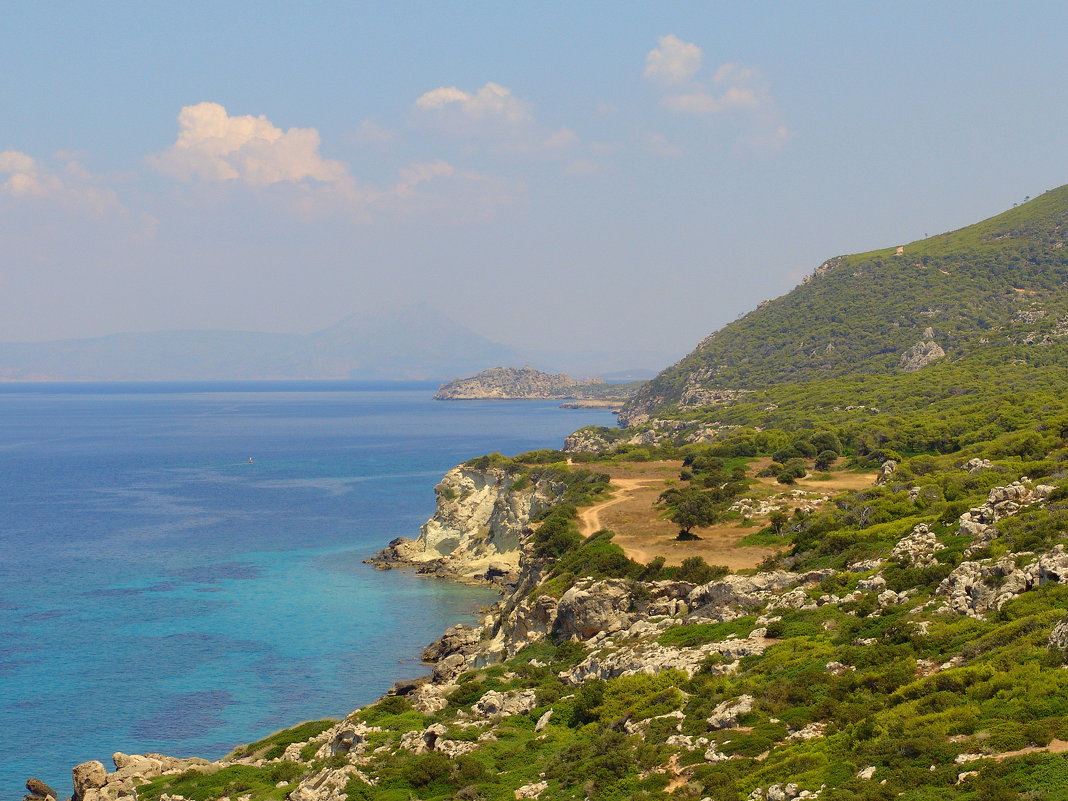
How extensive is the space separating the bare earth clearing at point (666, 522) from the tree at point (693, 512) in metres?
0.55

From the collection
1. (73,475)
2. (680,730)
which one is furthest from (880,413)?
(73,475)

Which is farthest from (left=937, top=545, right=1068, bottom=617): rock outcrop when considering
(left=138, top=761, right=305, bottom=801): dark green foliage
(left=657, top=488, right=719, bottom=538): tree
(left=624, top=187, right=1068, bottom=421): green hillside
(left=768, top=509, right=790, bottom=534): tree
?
(left=624, top=187, right=1068, bottom=421): green hillside

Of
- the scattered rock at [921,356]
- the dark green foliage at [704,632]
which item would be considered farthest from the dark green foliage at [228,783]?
the scattered rock at [921,356]

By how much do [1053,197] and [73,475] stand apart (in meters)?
189

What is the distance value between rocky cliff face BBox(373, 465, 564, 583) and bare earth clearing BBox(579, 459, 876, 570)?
373 inches

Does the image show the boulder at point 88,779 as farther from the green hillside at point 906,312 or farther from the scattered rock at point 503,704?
the green hillside at point 906,312

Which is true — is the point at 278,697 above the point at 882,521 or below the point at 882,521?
below

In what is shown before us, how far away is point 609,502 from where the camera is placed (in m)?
63.2

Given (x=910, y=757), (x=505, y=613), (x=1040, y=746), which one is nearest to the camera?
(x=1040, y=746)

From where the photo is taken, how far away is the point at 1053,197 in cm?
18375

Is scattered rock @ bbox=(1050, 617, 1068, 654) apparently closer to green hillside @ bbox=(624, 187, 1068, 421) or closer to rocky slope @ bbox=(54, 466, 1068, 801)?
rocky slope @ bbox=(54, 466, 1068, 801)

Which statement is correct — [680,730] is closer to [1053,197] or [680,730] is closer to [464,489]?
[464,489]

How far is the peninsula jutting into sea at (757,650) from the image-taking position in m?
18.9

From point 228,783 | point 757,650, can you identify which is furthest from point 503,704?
point 228,783
